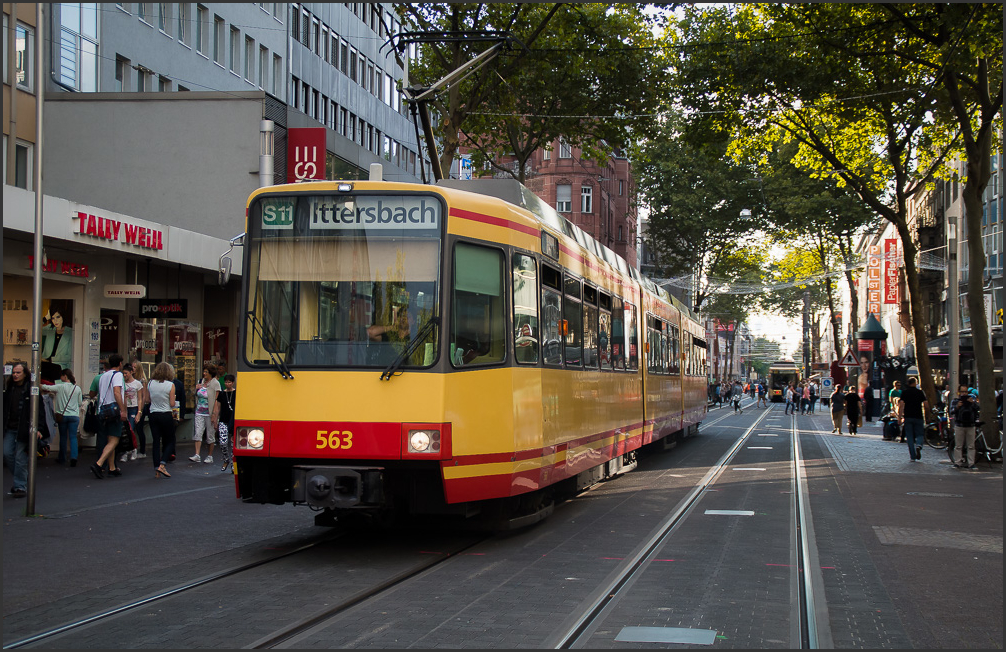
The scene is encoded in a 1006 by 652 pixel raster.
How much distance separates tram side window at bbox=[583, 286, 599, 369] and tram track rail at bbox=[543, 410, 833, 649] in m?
2.03

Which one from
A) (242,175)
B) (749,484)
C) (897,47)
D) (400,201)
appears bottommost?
(749,484)

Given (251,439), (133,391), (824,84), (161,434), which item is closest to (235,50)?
(824,84)

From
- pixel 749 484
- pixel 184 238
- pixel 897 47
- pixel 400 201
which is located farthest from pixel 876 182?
pixel 400 201

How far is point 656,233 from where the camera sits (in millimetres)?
55719

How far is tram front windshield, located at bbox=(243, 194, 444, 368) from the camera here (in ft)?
29.1

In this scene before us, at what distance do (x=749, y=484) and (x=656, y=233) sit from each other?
40.3 metres

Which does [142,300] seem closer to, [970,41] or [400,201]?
[400,201]

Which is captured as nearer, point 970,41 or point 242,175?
point 970,41

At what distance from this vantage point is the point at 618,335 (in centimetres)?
1470

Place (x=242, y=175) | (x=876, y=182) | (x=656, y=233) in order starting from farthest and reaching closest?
1. (x=656, y=233)
2. (x=876, y=182)
3. (x=242, y=175)

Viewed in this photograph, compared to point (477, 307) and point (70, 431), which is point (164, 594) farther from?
point (70, 431)

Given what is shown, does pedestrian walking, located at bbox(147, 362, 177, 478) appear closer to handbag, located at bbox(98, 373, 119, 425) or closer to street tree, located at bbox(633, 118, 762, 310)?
handbag, located at bbox(98, 373, 119, 425)

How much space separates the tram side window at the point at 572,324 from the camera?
11344 millimetres

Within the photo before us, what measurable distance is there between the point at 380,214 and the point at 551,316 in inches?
95.8
